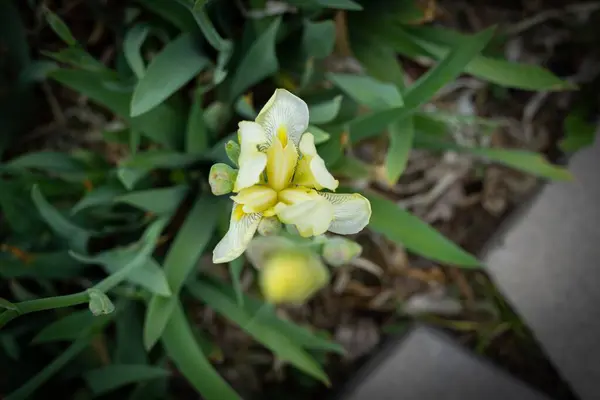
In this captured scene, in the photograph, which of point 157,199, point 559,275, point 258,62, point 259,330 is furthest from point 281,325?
point 559,275

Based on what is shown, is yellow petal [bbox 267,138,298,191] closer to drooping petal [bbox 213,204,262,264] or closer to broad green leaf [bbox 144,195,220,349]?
drooping petal [bbox 213,204,262,264]

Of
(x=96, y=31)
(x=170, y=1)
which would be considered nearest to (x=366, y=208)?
(x=170, y=1)

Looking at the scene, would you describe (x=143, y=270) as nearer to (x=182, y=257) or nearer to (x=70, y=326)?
(x=182, y=257)

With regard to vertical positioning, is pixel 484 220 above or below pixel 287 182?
below

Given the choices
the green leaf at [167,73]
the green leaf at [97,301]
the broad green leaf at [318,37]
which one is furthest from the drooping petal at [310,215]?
the broad green leaf at [318,37]

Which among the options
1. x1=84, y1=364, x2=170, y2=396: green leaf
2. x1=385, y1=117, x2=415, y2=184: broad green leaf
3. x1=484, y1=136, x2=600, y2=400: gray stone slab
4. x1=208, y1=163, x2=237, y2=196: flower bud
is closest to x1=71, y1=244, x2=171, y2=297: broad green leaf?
x1=84, y1=364, x2=170, y2=396: green leaf

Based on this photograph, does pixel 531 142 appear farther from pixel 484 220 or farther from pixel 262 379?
pixel 262 379
